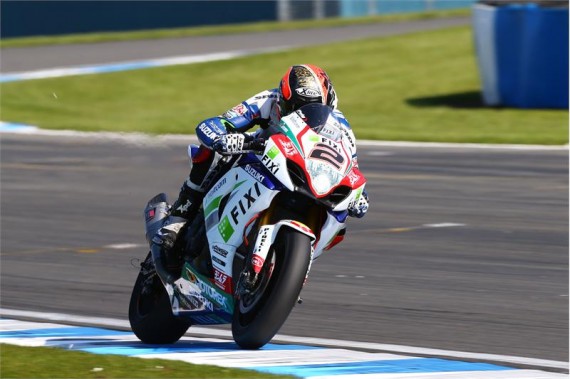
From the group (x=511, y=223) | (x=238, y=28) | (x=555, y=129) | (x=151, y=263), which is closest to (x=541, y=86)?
(x=555, y=129)

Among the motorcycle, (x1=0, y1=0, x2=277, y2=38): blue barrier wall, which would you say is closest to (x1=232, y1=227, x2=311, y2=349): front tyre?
the motorcycle

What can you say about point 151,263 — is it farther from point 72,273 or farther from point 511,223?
point 511,223

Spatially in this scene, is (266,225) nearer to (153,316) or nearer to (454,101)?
(153,316)

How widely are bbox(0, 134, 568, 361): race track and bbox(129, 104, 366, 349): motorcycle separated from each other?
94 cm

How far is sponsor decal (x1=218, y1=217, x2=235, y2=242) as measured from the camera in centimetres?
616

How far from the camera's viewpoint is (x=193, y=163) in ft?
21.8

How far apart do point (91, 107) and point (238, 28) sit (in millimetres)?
16230

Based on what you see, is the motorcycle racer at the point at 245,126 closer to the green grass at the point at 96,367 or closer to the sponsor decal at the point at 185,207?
the sponsor decal at the point at 185,207

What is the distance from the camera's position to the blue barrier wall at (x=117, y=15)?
40.5m

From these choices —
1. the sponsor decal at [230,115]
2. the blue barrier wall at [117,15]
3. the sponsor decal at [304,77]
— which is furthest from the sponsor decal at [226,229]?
the blue barrier wall at [117,15]

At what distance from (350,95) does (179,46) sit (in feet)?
33.5

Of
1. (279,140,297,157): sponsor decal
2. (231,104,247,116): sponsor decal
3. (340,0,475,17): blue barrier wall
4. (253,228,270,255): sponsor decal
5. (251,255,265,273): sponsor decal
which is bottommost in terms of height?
(340,0,475,17): blue barrier wall

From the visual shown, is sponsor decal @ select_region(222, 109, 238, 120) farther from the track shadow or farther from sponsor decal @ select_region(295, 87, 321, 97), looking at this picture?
the track shadow

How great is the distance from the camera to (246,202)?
6.05 metres
